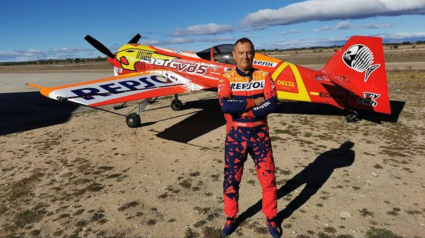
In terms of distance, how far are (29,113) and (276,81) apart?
38.0ft

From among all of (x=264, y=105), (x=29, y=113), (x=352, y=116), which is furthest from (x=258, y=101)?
(x=29, y=113)

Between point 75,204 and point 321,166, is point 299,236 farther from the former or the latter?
point 75,204

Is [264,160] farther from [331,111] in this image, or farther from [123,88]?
[331,111]

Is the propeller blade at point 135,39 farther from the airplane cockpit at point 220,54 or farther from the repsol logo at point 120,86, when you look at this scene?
the airplane cockpit at point 220,54

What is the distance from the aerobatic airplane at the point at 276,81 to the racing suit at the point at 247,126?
16.7 feet

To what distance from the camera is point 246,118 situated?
3.72 metres

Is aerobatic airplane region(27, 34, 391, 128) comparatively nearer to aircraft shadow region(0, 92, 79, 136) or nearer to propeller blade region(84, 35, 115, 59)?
aircraft shadow region(0, 92, 79, 136)

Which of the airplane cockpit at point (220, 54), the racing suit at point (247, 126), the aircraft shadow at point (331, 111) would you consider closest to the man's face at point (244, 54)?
the racing suit at point (247, 126)

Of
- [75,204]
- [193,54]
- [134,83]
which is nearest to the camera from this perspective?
[75,204]

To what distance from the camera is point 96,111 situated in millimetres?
13031

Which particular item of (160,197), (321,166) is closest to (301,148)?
(321,166)

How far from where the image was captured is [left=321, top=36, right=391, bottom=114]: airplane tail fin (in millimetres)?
8594

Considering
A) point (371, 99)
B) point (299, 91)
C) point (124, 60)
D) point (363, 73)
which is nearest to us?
point (371, 99)

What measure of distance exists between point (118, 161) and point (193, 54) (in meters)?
5.95
